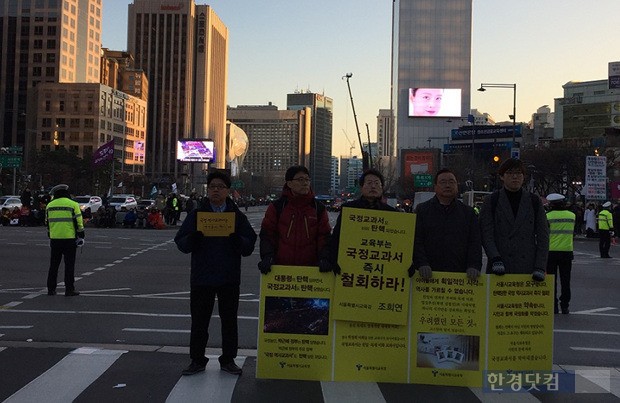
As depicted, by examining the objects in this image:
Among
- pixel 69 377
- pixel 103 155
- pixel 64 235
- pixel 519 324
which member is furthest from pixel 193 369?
pixel 103 155

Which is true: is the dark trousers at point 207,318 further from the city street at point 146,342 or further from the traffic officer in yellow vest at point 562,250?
the traffic officer in yellow vest at point 562,250

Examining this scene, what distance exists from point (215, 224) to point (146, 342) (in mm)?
2445

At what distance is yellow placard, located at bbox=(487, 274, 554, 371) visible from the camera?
7.05 m

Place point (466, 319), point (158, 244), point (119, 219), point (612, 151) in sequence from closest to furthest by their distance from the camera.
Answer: point (466, 319) → point (158, 244) → point (119, 219) → point (612, 151)

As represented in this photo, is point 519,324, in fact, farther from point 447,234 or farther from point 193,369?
point 193,369

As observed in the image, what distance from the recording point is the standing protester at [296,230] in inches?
285

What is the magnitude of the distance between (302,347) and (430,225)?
1.70 m

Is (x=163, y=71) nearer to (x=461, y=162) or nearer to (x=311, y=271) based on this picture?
(x=461, y=162)

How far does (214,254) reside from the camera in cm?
727

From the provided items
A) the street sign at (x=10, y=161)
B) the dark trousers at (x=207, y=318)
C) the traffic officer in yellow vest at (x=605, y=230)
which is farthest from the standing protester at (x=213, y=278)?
the street sign at (x=10, y=161)

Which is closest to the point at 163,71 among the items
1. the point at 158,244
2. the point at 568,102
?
the point at 568,102

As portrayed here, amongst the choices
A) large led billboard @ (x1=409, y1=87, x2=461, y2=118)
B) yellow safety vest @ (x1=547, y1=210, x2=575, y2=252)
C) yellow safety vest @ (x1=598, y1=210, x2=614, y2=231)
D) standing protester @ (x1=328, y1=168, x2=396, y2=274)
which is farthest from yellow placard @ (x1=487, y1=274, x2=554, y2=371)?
large led billboard @ (x1=409, y1=87, x2=461, y2=118)

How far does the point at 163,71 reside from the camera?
628ft

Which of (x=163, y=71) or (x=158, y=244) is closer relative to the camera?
(x=158, y=244)
